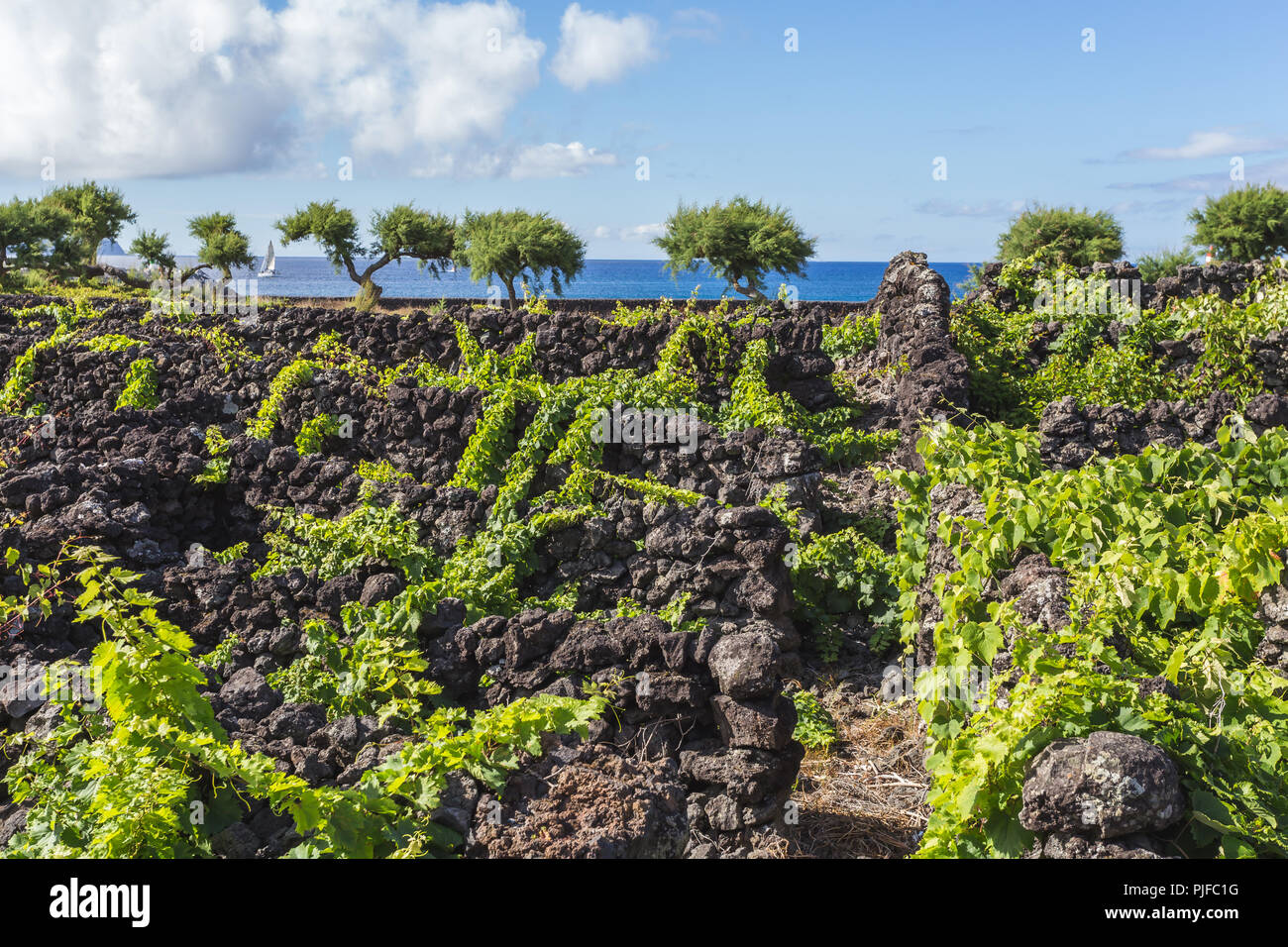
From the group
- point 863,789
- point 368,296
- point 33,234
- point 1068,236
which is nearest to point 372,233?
point 368,296

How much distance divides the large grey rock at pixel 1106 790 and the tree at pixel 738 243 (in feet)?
88.2

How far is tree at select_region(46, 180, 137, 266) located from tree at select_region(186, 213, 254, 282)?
13.3ft

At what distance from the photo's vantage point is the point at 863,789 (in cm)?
515

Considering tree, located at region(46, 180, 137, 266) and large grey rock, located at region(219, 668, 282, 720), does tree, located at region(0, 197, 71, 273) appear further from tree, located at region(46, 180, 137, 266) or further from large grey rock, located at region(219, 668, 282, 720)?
large grey rock, located at region(219, 668, 282, 720)

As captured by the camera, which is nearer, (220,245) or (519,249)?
(519,249)

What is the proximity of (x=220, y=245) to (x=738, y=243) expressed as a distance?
22495 millimetres

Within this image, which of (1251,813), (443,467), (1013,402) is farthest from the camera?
(1013,402)

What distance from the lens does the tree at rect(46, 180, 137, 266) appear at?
1581 inches

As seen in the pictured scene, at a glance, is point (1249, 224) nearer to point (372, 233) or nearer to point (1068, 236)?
point (1068, 236)

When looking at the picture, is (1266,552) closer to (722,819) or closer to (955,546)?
(955,546)

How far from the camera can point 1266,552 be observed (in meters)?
4.20

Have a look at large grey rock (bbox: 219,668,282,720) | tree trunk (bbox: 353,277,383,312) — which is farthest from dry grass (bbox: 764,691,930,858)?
tree trunk (bbox: 353,277,383,312)

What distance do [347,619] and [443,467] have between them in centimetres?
311

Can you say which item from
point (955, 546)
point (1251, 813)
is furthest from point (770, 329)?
point (1251, 813)
